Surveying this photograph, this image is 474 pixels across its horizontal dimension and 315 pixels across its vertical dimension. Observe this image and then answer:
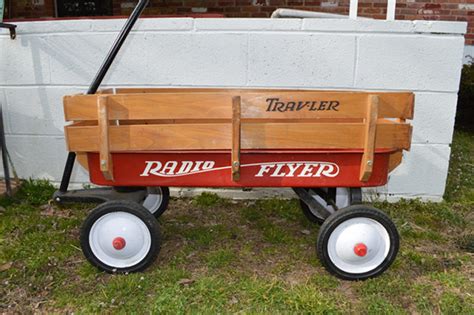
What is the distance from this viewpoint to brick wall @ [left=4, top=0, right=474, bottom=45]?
5.77 m

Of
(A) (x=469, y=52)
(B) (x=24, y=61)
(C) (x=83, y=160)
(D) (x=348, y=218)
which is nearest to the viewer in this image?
(D) (x=348, y=218)

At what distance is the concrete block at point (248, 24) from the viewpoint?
3270 mm

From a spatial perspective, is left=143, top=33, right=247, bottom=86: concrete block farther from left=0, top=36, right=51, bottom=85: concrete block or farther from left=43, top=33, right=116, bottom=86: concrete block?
left=0, top=36, right=51, bottom=85: concrete block

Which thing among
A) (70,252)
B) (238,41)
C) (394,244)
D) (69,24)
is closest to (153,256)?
(70,252)

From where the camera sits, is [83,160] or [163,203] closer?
[83,160]

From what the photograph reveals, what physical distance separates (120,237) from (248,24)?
1.86 meters

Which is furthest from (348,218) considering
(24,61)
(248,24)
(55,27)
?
(24,61)

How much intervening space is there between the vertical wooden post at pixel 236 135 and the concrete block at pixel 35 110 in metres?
1.83

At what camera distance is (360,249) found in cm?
230

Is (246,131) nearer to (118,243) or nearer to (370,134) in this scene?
(370,134)

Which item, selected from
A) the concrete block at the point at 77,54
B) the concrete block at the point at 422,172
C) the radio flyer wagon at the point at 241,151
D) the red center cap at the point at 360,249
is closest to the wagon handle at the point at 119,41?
the radio flyer wagon at the point at 241,151

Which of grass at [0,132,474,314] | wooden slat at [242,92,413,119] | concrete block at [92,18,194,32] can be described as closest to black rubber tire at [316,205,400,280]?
grass at [0,132,474,314]

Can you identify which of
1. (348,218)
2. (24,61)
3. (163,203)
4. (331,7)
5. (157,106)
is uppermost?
(331,7)

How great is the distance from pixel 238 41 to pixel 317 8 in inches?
114
